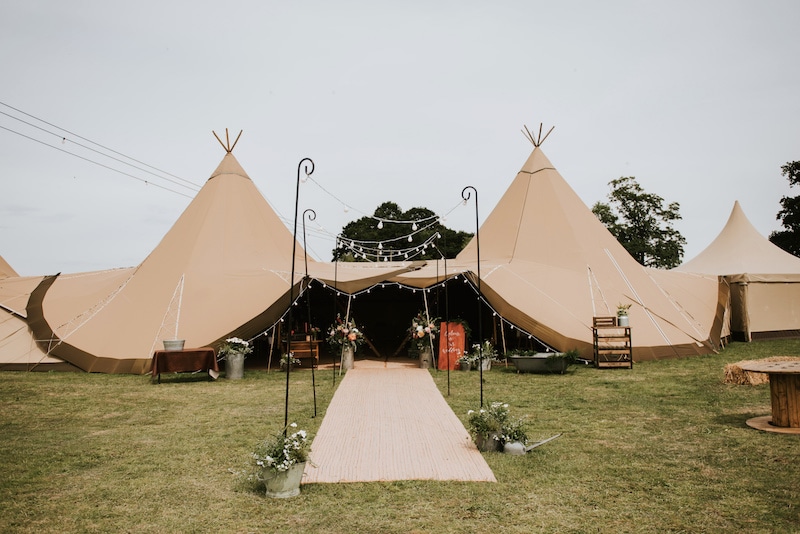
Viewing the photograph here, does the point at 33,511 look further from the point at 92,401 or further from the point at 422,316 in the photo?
the point at 422,316

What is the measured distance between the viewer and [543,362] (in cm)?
1080

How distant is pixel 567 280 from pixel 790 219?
2581cm

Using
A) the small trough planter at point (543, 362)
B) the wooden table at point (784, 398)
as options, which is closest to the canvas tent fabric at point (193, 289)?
the small trough planter at point (543, 362)

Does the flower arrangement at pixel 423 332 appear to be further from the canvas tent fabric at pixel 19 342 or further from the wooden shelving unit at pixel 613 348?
the canvas tent fabric at pixel 19 342

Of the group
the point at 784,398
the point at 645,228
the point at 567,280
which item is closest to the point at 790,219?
the point at 645,228

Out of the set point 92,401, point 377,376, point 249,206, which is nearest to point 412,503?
point 92,401

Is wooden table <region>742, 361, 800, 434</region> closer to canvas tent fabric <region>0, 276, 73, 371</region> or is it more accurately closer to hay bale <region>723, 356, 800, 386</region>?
hay bale <region>723, 356, 800, 386</region>

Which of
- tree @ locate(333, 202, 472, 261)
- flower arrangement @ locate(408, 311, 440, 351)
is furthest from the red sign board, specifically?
tree @ locate(333, 202, 472, 261)

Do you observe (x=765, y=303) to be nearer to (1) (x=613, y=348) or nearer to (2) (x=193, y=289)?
(1) (x=613, y=348)

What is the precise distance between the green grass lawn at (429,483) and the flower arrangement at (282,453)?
0.26 metres

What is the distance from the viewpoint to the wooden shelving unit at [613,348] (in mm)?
11336

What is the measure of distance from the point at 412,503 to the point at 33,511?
2.65 meters

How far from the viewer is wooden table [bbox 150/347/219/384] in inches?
398

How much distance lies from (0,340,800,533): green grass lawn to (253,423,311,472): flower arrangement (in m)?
0.26
